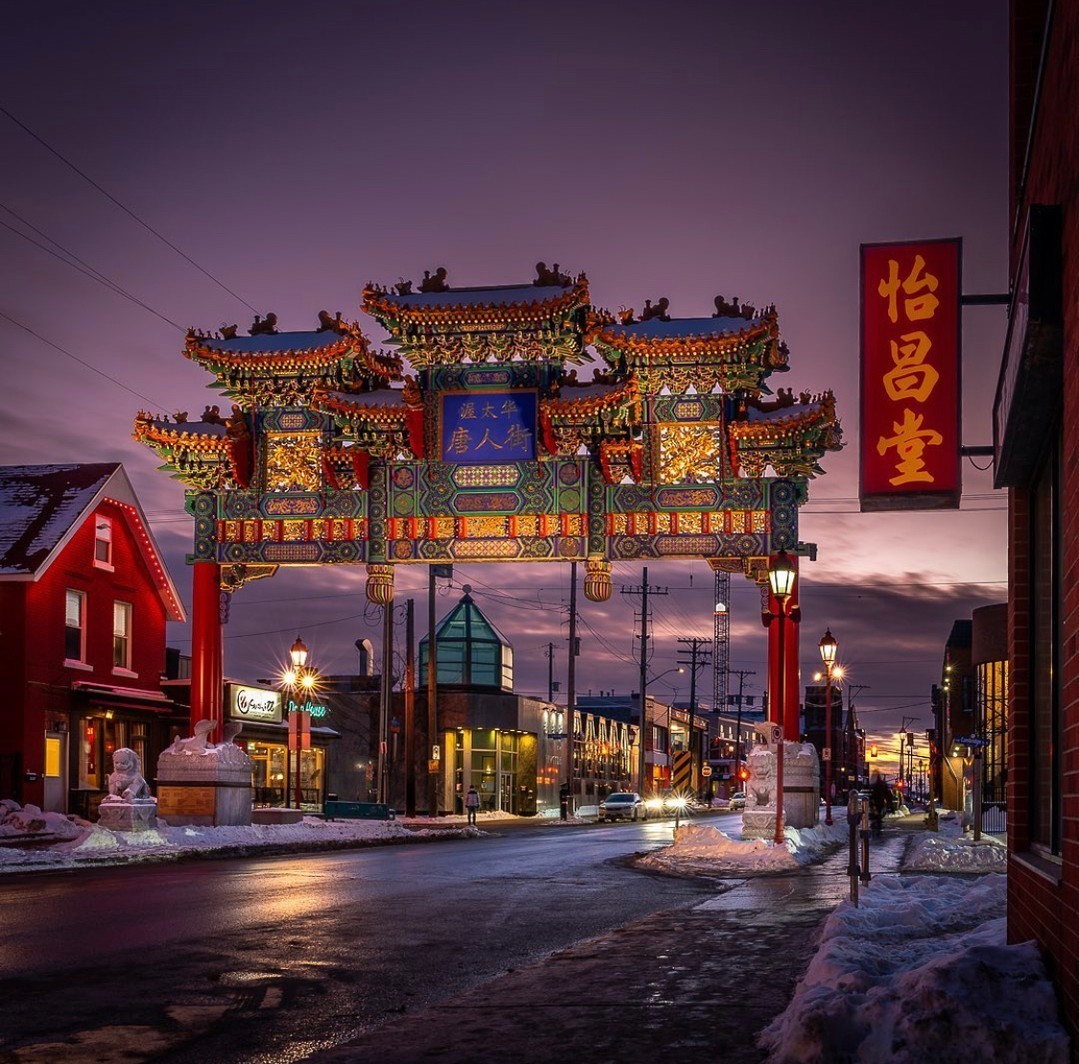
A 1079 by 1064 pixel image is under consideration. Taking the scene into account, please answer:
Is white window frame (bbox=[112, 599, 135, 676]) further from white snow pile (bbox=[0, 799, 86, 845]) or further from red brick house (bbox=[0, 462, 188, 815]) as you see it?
white snow pile (bbox=[0, 799, 86, 845])

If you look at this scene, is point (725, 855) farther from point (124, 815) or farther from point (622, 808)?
point (622, 808)

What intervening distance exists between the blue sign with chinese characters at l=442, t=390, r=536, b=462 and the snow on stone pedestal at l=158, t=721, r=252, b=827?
8.26 metres

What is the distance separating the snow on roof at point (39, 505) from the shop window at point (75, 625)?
2.06 metres

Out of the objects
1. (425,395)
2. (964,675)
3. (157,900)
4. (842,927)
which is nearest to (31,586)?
(425,395)

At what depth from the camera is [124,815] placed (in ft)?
96.1

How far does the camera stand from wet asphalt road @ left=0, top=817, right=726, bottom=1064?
8.73 meters

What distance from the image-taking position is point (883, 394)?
13117 mm

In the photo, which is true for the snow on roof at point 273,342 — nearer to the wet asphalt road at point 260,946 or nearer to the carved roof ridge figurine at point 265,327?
the carved roof ridge figurine at point 265,327

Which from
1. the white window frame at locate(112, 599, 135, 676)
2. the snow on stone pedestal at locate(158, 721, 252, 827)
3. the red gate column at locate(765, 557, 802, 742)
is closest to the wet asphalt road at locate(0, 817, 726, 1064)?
the red gate column at locate(765, 557, 802, 742)

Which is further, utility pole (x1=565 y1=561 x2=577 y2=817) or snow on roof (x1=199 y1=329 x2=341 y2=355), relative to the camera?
utility pole (x1=565 y1=561 x2=577 y2=817)

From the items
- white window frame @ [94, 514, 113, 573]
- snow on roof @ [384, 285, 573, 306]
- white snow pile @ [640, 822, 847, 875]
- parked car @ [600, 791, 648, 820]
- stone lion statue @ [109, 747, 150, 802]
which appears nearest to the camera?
white snow pile @ [640, 822, 847, 875]

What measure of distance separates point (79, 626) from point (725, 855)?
2242 centimetres

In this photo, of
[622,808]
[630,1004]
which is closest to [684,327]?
[630,1004]

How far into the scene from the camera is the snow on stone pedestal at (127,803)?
2925 centimetres
